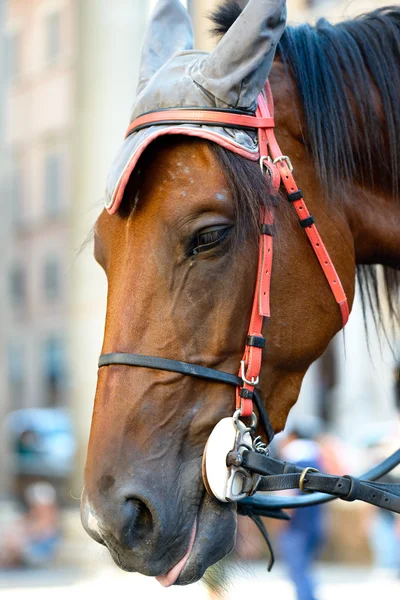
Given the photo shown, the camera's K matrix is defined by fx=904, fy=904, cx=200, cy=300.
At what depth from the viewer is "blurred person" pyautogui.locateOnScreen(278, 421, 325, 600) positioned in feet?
19.4

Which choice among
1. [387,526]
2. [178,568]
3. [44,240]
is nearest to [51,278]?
[44,240]

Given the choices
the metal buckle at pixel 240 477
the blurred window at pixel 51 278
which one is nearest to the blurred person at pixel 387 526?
the metal buckle at pixel 240 477

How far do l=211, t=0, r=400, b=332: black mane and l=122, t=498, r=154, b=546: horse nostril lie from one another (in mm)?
1057

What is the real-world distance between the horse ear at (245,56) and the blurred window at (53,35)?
82.9 feet

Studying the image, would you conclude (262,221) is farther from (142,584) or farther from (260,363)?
(142,584)

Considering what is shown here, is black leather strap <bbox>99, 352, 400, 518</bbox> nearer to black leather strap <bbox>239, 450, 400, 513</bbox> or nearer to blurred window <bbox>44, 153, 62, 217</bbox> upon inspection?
black leather strap <bbox>239, 450, 400, 513</bbox>

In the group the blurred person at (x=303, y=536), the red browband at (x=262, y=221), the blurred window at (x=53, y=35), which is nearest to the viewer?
the red browband at (x=262, y=221)

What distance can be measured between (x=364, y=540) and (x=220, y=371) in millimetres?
8304

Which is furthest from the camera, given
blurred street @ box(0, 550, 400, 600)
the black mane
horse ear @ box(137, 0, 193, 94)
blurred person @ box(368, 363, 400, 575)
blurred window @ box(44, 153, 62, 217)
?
blurred window @ box(44, 153, 62, 217)

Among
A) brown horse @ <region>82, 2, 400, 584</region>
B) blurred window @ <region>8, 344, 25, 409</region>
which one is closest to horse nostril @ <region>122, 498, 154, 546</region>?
brown horse @ <region>82, 2, 400, 584</region>

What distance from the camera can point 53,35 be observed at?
26.9 metres

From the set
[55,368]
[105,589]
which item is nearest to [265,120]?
[105,589]

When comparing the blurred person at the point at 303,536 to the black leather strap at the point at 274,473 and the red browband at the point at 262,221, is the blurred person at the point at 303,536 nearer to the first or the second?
the black leather strap at the point at 274,473

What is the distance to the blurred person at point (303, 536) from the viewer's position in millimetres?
→ 5910
